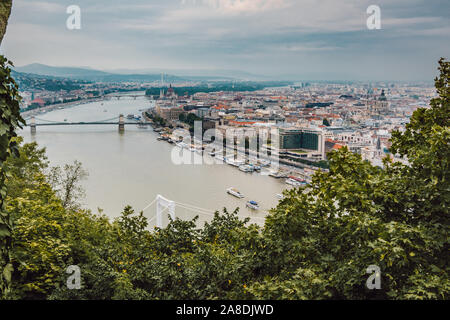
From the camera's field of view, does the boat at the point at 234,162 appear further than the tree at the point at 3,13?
Yes

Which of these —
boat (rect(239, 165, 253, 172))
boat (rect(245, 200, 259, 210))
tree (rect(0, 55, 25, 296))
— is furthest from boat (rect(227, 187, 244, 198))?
tree (rect(0, 55, 25, 296))

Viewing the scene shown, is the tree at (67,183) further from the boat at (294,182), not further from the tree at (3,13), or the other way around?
the boat at (294,182)

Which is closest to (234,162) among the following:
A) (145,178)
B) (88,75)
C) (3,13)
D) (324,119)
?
(145,178)

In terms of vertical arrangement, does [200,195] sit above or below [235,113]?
below

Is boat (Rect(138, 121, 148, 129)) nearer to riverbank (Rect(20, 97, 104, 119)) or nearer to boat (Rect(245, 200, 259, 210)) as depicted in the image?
riverbank (Rect(20, 97, 104, 119))

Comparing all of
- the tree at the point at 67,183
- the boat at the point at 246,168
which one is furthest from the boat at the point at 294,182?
the tree at the point at 67,183
